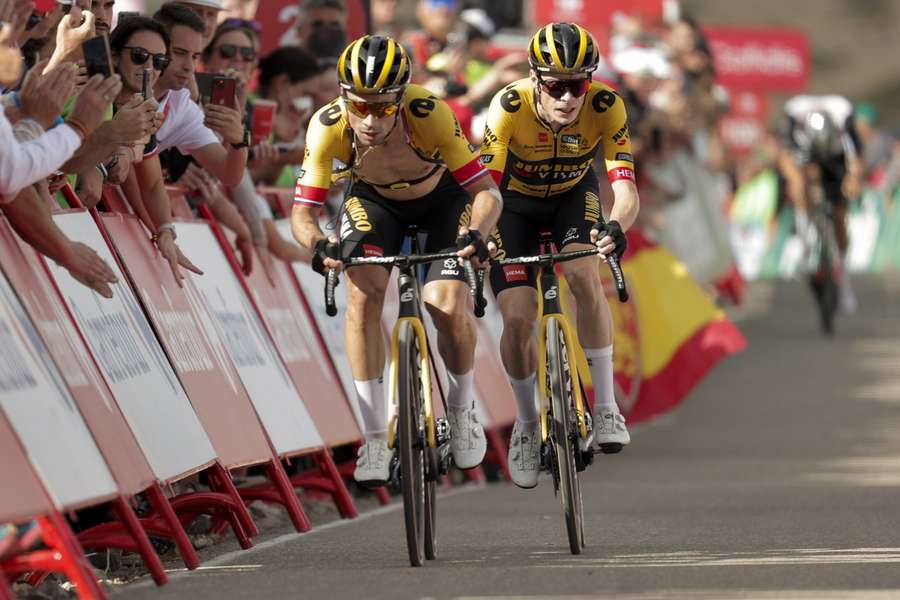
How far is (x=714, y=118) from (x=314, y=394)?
1558 centimetres

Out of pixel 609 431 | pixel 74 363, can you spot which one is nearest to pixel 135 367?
pixel 74 363

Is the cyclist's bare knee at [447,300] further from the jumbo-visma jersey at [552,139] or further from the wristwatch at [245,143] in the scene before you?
the wristwatch at [245,143]

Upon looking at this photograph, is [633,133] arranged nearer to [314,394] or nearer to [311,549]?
[314,394]

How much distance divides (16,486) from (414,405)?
92.4 inches

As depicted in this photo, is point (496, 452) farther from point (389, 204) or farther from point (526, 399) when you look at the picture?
point (389, 204)

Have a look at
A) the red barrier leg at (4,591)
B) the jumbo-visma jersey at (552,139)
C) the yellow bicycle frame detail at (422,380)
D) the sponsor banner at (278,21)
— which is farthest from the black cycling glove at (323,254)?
the sponsor banner at (278,21)

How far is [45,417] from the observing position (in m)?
7.42

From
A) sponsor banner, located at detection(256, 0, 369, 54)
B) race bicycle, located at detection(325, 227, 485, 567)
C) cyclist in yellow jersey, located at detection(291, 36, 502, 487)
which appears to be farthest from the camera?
sponsor banner, located at detection(256, 0, 369, 54)

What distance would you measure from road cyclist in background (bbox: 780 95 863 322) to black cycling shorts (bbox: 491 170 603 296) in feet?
48.1

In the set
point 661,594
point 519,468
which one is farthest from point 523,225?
point 661,594

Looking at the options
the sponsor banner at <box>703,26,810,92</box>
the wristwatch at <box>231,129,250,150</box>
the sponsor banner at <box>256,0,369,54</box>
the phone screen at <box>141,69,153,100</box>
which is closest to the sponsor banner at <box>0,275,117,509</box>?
the phone screen at <box>141,69,153,100</box>

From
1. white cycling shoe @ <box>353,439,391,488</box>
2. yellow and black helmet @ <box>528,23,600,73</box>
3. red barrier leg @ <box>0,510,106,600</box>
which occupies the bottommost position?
white cycling shoe @ <box>353,439,391,488</box>

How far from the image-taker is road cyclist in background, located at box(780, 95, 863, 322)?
2472 cm

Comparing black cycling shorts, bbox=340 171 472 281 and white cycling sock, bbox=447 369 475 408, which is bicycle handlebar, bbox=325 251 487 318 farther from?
white cycling sock, bbox=447 369 475 408
